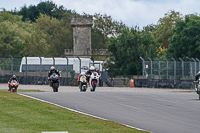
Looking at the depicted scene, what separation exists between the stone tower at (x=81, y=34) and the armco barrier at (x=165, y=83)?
51.1 metres

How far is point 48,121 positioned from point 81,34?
86.5m

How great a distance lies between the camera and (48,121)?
14.0 m

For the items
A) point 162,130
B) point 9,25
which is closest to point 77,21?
point 9,25

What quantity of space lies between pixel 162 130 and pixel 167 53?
5807 cm

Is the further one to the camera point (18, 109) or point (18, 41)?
point (18, 41)

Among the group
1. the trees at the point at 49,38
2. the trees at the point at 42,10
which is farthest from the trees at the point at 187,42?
the trees at the point at 42,10

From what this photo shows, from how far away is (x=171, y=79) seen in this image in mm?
46812

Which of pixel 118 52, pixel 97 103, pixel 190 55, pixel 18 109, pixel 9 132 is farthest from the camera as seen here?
pixel 118 52

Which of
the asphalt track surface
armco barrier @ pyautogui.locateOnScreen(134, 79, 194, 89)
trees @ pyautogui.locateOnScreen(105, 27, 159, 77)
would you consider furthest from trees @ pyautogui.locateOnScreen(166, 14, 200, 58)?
the asphalt track surface

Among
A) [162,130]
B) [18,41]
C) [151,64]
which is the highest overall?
[18,41]

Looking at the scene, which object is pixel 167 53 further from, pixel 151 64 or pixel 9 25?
pixel 9 25

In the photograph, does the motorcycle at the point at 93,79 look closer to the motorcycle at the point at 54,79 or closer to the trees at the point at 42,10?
the motorcycle at the point at 54,79

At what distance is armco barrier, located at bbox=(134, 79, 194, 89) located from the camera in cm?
4417

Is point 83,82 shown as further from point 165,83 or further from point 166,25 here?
point 166,25
